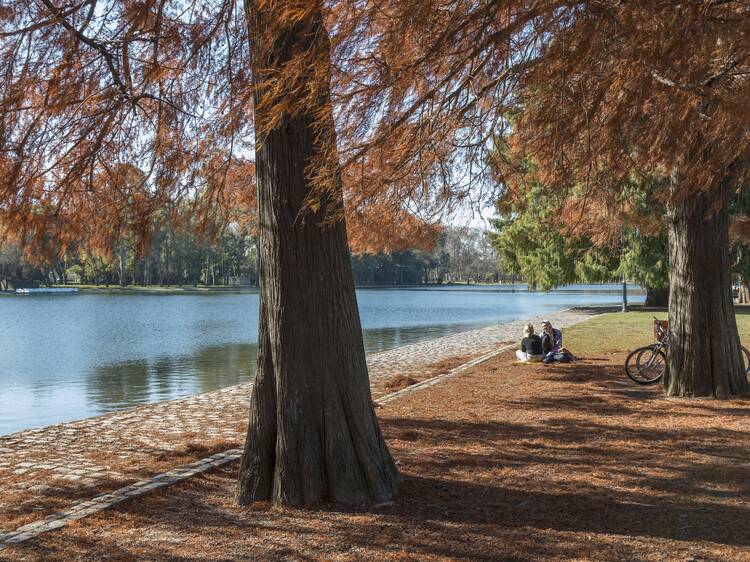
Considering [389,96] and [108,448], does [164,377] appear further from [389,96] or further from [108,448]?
[389,96]

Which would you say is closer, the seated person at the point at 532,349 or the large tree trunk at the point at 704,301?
the large tree trunk at the point at 704,301

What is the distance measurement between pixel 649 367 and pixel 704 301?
2191 mm

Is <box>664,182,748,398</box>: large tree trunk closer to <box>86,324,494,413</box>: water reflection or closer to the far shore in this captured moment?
<box>86,324,494,413</box>: water reflection

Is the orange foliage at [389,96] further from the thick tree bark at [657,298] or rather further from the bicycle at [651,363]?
the thick tree bark at [657,298]

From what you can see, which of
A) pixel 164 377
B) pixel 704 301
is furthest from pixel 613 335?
pixel 164 377

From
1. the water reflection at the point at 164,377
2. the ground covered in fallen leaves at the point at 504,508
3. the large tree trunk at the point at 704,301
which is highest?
the large tree trunk at the point at 704,301

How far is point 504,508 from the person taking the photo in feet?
16.9

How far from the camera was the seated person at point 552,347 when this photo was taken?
1377cm

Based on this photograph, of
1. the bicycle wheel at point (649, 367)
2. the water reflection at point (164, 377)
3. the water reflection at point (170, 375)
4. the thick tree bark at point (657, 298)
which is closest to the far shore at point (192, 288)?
the thick tree bark at point (657, 298)

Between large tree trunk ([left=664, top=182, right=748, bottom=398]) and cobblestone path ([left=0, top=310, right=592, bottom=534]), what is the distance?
452 centimetres

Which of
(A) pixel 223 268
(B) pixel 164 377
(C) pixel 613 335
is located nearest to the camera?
(B) pixel 164 377

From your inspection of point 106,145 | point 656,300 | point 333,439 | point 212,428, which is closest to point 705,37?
point 333,439

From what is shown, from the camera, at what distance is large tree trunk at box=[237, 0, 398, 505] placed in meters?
5.26

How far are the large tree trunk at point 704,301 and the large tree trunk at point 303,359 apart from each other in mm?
5534
